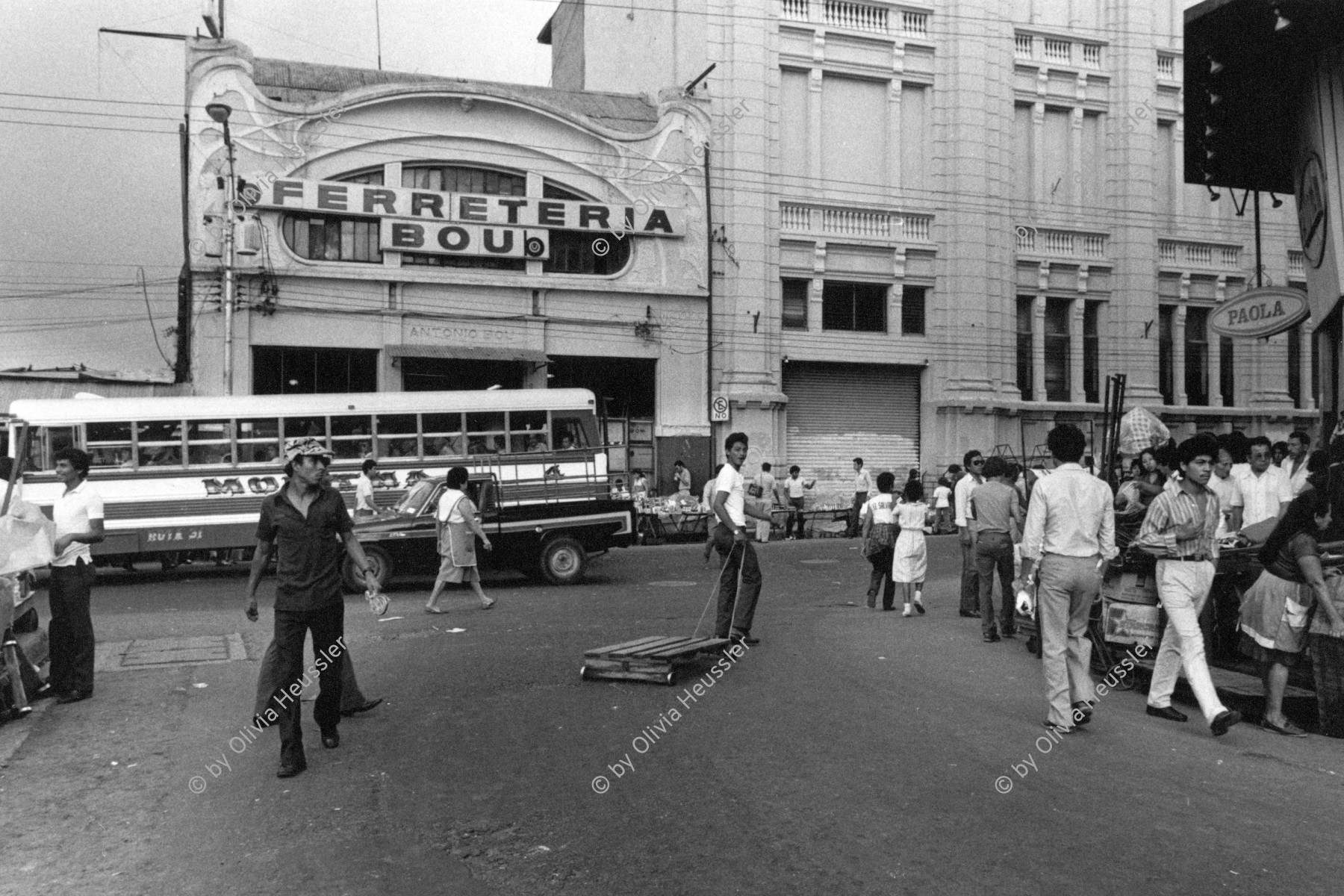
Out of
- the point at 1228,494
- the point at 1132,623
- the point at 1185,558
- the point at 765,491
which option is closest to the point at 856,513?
the point at 765,491

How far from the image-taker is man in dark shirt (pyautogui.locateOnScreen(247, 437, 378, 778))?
6898 mm

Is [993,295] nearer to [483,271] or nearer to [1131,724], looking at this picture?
[483,271]

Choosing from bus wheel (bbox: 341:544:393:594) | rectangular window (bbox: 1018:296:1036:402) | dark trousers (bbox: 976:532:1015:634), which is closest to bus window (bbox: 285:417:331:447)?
bus wheel (bbox: 341:544:393:594)

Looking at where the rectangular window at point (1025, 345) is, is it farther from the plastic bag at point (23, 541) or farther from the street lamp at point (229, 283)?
the plastic bag at point (23, 541)

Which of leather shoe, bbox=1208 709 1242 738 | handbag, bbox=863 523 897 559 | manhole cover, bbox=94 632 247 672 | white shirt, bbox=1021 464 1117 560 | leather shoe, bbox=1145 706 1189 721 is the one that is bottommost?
manhole cover, bbox=94 632 247 672

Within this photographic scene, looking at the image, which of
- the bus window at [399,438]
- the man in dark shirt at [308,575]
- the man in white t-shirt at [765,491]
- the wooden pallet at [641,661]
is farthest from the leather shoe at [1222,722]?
the man in white t-shirt at [765,491]

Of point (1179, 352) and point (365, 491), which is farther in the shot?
point (1179, 352)

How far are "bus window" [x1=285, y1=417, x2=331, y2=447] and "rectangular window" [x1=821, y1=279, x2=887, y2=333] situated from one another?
575 inches

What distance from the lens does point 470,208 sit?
1056 inches

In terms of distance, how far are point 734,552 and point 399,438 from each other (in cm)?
1067

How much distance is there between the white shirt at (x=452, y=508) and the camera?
559 inches

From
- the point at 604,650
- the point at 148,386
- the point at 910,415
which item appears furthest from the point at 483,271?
the point at 604,650

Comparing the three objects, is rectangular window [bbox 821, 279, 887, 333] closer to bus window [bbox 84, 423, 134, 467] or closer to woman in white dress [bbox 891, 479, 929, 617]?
woman in white dress [bbox 891, 479, 929, 617]

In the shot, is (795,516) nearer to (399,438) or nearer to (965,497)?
(399,438)
